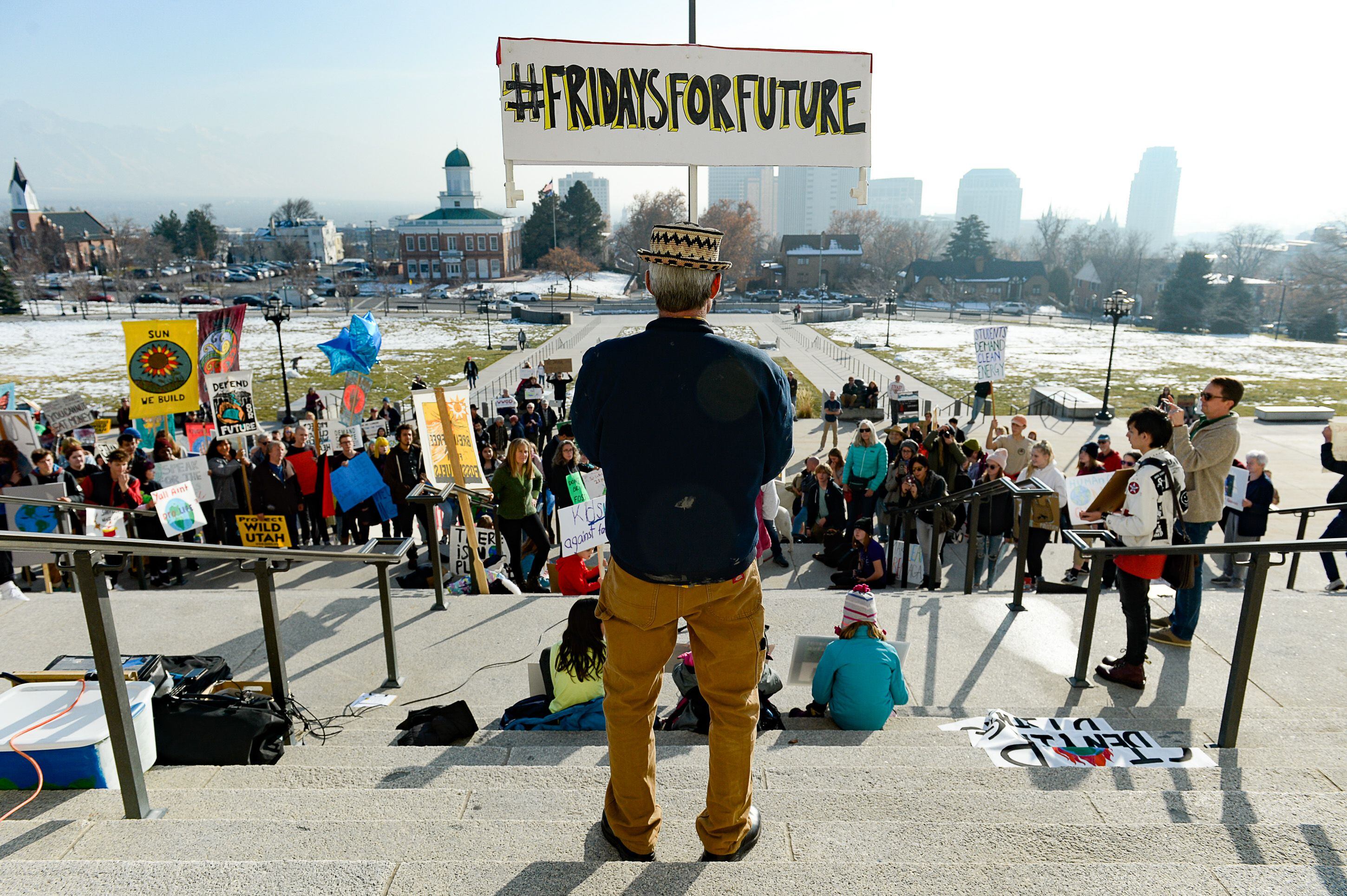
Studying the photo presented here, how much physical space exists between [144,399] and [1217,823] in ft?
45.4

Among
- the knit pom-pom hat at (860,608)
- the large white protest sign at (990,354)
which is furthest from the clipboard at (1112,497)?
the large white protest sign at (990,354)

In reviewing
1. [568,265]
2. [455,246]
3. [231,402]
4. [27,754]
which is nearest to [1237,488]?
[27,754]

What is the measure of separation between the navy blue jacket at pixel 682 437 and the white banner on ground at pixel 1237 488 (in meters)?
8.66

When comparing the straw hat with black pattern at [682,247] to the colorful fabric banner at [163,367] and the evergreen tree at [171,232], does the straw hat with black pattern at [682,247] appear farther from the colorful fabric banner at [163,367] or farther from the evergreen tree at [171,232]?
the evergreen tree at [171,232]

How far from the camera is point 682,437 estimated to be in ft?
7.30

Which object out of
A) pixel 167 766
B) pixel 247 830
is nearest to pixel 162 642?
pixel 167 766

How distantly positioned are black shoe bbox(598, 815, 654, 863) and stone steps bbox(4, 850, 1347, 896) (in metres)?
0.20

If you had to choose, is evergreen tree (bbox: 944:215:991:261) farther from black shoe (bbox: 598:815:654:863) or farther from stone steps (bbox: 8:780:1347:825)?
black shoe (bbox: 598:815:654:863)

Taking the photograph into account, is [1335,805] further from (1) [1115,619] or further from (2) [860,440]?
(2) [860,440]

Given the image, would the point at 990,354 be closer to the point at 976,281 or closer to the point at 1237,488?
the point at 1237,488

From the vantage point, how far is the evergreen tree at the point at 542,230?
89.0 metres

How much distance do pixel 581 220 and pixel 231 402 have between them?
79759 mm

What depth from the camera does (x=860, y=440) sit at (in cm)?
995

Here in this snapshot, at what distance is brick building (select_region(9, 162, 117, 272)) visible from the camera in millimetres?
97500
